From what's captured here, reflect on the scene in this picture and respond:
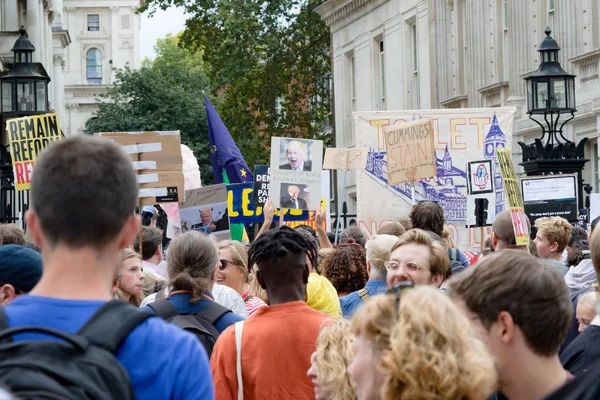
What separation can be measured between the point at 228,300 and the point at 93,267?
3750 mm

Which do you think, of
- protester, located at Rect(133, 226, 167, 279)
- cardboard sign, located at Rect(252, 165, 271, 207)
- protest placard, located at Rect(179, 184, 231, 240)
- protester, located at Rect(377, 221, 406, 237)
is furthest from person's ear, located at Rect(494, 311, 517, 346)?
cardboard sign, located at Rect(252, 165, 271, 207)

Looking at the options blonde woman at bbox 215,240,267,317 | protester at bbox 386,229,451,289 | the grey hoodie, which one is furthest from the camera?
blonde woman at bbox 215,240,267,317

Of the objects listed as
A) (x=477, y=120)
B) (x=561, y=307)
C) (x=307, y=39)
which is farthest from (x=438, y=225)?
(x=307, y=39)

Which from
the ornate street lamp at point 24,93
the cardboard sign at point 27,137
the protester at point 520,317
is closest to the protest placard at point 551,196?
the cardboard sign at point 27,137

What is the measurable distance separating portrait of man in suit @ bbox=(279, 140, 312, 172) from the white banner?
9.31 ft

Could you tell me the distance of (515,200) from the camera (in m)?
10.6

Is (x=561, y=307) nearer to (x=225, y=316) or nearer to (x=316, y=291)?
(x=225, y=316)

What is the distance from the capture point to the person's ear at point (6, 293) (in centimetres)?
437

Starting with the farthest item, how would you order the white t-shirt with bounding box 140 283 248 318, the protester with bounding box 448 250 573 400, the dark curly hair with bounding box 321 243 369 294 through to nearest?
the dark curly hair with bounding box 321 243 369 294 < the white t-shirt with bounding box 140 283 248 318 < the protester with bounding box 448 250 573 400

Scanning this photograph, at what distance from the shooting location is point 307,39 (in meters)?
42.5

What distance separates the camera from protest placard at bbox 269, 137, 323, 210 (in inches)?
591

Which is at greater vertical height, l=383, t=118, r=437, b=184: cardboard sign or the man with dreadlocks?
l=383, t=118, r=437, b=184: cardboard sign

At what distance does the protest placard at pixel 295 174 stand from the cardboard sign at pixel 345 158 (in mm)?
942

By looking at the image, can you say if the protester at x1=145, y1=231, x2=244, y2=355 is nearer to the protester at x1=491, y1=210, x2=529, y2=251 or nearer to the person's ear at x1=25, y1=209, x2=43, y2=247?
the protester at x1=491, y1=210, x2=529, y2=251
